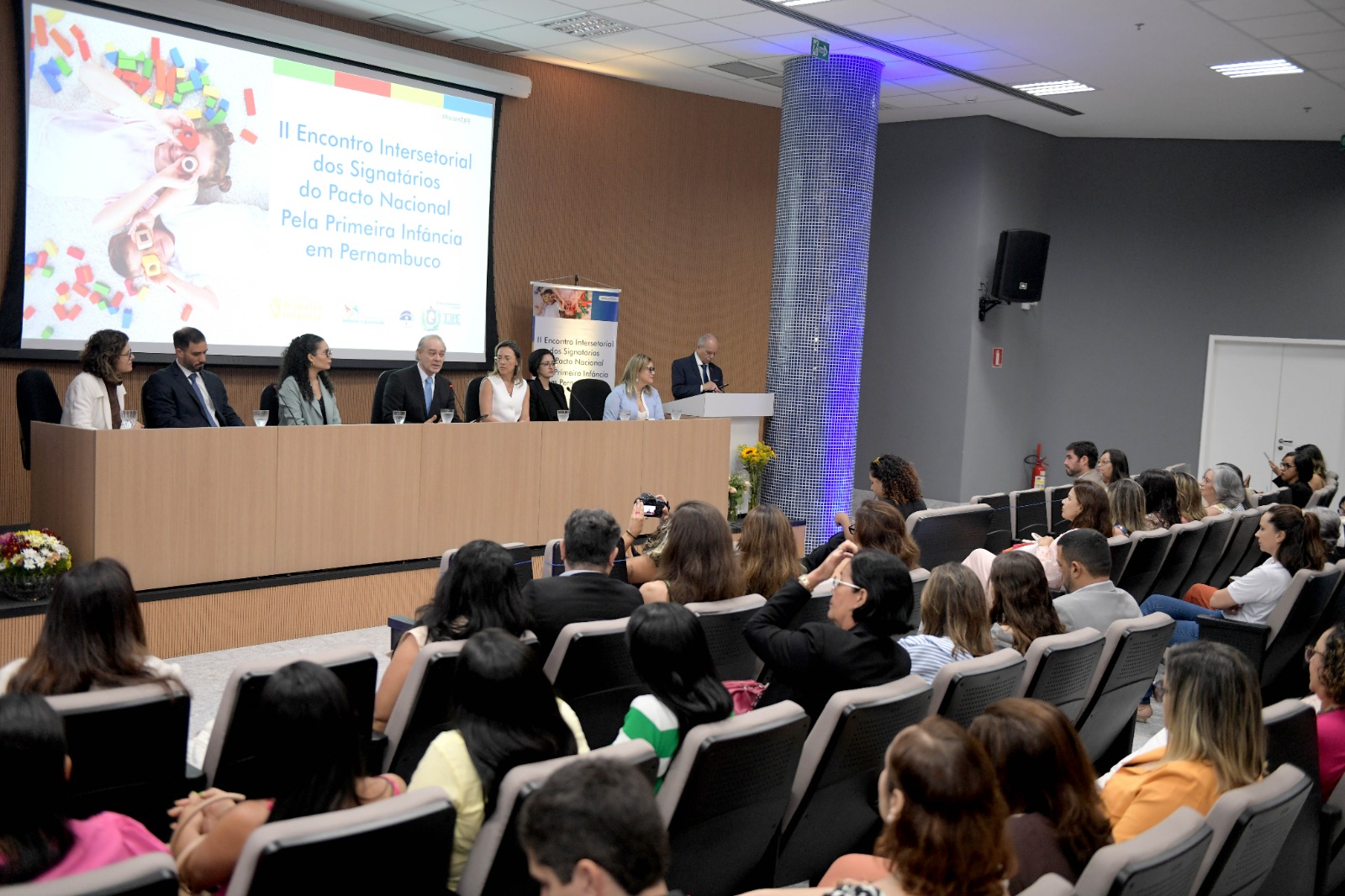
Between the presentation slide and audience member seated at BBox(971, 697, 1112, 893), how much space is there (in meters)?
6.74

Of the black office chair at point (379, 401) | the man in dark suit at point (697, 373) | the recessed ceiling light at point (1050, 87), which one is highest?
the recessed ceiling light at point (1050, 87)

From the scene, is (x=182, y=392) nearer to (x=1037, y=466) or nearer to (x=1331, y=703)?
(x=1331, y=703)

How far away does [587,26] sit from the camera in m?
8.47

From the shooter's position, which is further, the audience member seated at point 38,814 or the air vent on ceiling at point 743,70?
the air vent on ceiling at point 743,70

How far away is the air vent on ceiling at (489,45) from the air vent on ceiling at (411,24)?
0.33m

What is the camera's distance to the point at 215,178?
7.75 m

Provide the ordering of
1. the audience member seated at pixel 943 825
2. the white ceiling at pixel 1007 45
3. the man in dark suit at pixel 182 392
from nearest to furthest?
the audience member seated at pixel 943 825 < the man in dark suit at pixel 182 392 < the white ceiling at pixel 1007 45

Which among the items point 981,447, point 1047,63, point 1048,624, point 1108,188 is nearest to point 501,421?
point 1048,624

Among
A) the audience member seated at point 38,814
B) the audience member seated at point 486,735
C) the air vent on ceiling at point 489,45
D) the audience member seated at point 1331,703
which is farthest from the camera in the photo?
the air vent on ceiling at point 489,45

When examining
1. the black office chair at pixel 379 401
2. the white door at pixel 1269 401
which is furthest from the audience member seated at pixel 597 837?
the white door at pixel 1269 401

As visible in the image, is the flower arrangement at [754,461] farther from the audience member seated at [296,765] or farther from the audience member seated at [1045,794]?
the audience member seated at [296,765]

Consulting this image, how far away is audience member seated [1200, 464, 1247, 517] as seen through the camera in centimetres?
739

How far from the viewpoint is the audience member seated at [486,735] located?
7.47 feet

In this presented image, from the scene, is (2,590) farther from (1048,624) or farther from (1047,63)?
(1047,63)
